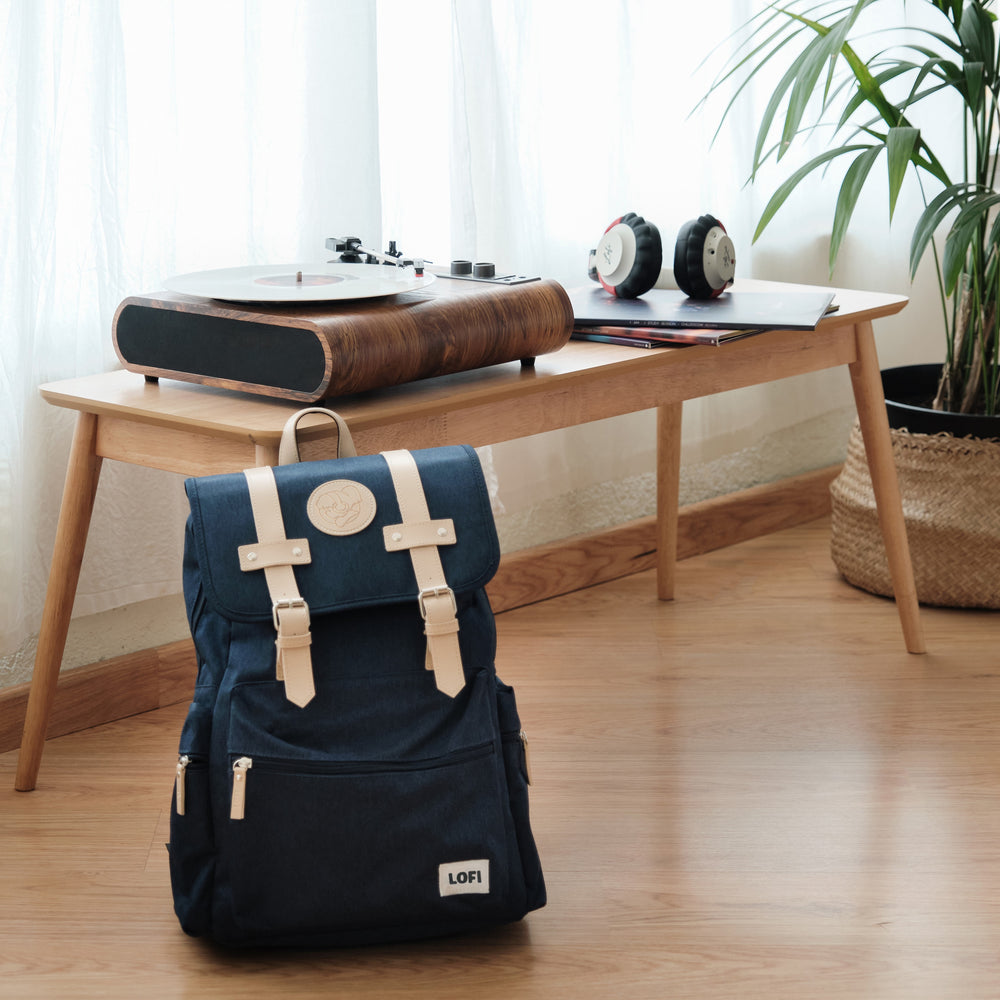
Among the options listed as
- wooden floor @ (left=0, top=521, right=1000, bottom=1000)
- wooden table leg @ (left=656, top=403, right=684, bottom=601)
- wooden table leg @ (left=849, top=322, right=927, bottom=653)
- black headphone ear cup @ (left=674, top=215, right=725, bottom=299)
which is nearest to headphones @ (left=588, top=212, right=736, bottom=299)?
black headphone ear cup @ (left=674, top=215, right=725, bottom=299)

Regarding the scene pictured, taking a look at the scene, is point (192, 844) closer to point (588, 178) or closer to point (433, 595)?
point (433, 595)

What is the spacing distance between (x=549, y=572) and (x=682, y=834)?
78 cm

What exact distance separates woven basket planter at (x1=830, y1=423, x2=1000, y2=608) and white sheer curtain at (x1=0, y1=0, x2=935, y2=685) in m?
0.41

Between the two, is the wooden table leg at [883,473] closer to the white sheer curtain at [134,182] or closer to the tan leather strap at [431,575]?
the white sheer curtain at [134,182]

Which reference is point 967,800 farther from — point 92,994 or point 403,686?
point 92,994

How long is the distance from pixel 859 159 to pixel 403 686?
1.06 metres

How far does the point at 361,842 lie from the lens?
110 cm

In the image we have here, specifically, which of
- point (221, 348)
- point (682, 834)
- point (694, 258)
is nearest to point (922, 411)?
point (694, 258)

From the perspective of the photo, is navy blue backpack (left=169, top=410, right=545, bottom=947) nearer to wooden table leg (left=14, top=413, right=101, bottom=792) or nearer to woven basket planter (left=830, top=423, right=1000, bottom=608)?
wooden table leg (left=14, top=413, right=101, bottom=792)

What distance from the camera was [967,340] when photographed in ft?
6.64

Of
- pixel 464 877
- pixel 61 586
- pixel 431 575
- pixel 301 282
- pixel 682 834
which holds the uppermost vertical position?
pixel 301 282

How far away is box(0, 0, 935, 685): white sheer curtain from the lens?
1490 mm

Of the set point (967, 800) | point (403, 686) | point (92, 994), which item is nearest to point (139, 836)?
point (92, 994)

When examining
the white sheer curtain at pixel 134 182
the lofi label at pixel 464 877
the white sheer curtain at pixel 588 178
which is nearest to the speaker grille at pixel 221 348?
the white sheer curtain at pixel 134 182
